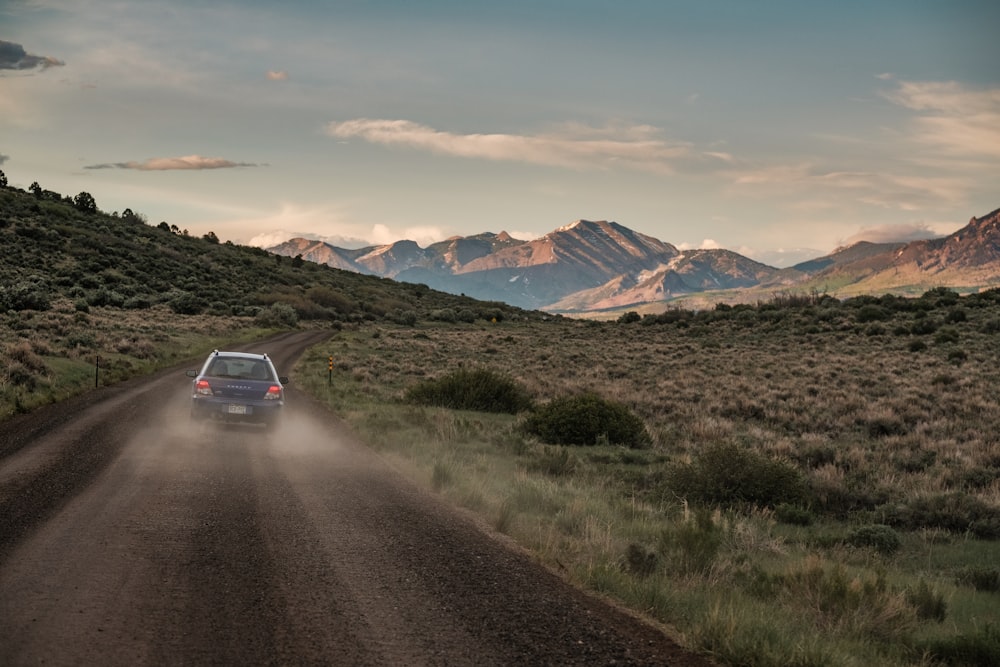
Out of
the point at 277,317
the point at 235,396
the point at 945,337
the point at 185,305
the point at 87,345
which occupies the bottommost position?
the point at 235,396

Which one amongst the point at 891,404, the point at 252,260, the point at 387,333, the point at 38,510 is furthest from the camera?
the point at 252,260

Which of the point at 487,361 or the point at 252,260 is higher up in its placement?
the point at 252,260

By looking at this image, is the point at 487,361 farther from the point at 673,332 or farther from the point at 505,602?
the point at 505,602

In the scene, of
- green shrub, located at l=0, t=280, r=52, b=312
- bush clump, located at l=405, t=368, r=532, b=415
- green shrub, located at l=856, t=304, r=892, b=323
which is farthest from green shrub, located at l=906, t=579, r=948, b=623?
green shrub, located at l=856, t=304, r=892, b=323

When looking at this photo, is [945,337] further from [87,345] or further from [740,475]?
[87,345]

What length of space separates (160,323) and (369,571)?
154 feet

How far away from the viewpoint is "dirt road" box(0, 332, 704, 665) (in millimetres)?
5797

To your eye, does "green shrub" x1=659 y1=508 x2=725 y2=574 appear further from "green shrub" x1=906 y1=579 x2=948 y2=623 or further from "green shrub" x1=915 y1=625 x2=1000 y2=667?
"green shrub" x1=915 y1=625 x2=1000 y2=667

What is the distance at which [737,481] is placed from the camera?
1425 cm

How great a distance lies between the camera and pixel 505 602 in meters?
7.07

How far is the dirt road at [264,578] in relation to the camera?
5.80 m

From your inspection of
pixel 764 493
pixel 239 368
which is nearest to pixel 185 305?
pixel 239 368

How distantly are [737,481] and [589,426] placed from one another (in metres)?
6.12

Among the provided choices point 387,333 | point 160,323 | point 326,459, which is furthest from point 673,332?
point 326,459
